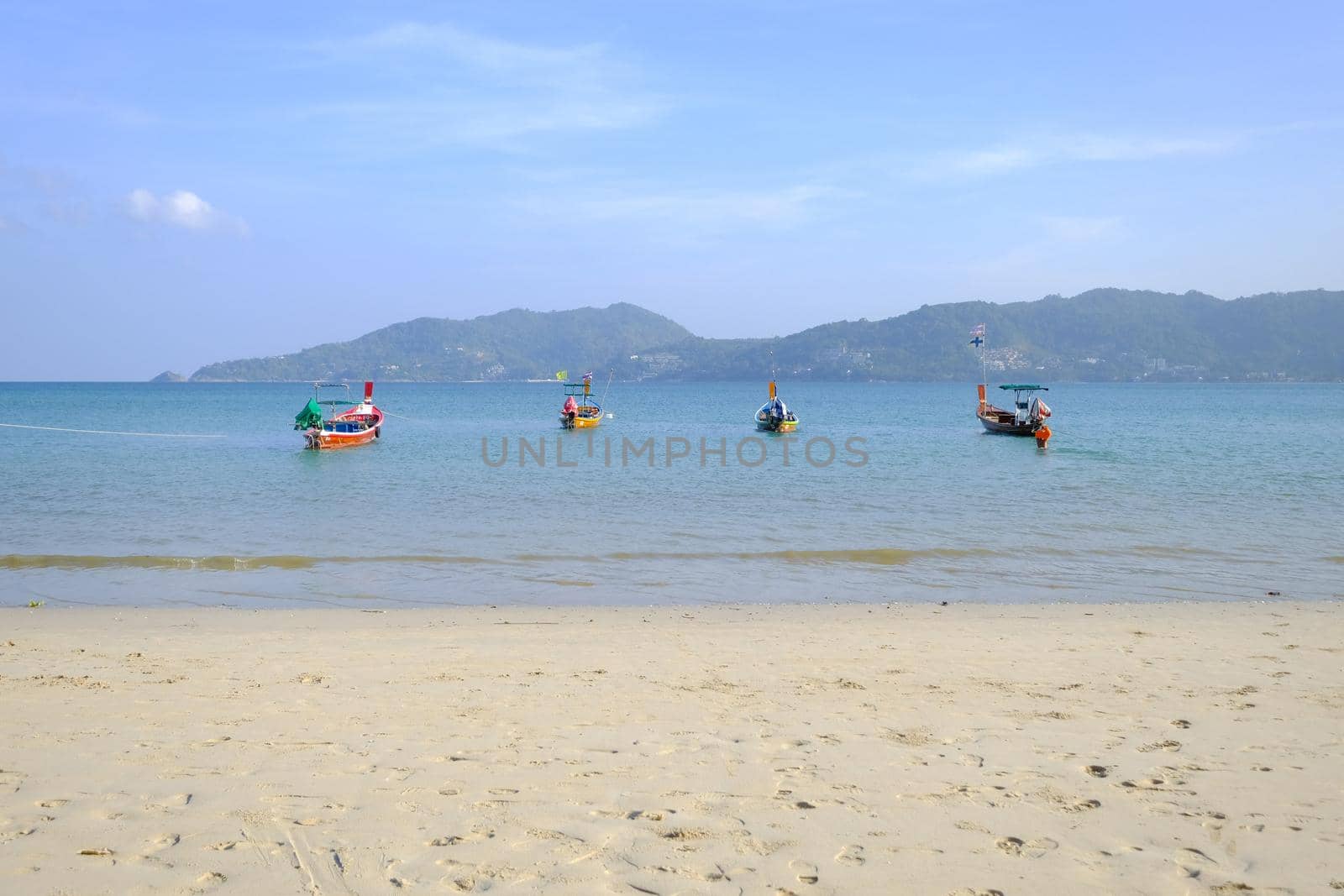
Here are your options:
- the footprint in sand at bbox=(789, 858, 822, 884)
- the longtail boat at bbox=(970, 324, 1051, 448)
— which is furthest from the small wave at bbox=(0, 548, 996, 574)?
the longtail boat at bbox=(970, 324, 1051, 448)

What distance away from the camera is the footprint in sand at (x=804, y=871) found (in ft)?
13.9

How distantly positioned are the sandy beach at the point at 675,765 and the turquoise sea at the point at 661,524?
3.78 meters

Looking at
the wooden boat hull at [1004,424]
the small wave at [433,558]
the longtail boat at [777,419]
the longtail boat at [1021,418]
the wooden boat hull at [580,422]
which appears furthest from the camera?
the wooden boat hull at [580,422]

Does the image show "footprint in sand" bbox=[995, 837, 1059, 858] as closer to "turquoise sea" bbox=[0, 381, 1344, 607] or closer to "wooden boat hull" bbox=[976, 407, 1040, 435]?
"turquoise sea" bbox=[0, 381, 1344, 607]

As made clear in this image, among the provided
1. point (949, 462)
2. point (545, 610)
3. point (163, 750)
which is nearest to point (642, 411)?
point (949, 462)

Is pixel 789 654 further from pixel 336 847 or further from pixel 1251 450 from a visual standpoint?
pixel 1251 450

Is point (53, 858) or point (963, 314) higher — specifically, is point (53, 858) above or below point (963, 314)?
below

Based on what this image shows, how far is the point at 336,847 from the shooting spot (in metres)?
4.54

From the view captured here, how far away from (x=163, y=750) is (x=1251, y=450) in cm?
4181

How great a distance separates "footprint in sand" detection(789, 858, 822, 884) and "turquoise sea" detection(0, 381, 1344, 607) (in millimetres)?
7969

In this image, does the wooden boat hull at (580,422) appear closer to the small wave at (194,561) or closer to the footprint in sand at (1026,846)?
the small wave at (194,561)

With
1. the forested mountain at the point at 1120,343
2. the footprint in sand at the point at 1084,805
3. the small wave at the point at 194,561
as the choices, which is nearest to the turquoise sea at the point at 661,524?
the small wave at the point at 194,561

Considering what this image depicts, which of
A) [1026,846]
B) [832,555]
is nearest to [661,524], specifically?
[832,555]

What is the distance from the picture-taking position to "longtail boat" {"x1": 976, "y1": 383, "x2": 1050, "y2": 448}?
44.2 meters
